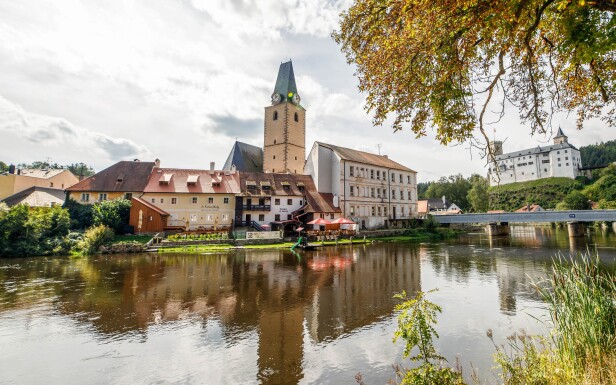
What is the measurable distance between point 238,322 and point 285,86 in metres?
50.5

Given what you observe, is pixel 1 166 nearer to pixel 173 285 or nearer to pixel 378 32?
pixel 173 285

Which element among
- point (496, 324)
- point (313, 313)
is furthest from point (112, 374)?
point (496, 324)

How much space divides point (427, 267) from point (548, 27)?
16.6 metres

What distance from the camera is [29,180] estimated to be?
50.0 m

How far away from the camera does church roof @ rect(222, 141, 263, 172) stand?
5338 centimetres

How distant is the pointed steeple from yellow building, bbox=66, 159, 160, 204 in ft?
82.4

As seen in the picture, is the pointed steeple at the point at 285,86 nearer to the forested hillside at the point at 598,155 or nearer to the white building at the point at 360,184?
the white building at the point at 360,184

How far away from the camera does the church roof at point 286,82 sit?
53656mm

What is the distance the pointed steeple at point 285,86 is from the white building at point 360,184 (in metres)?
13.0

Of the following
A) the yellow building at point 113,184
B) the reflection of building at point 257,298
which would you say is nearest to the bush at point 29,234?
the yellow building at point 113,184

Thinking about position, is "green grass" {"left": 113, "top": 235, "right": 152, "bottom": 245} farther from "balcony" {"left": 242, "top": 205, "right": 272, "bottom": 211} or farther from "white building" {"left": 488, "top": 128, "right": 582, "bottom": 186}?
"white building" {"left": 488, "top": 128, "right": 582, "bottom": 186}

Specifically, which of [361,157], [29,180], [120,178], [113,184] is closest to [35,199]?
[113,184]

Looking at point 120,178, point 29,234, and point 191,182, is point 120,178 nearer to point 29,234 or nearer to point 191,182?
point 191,182

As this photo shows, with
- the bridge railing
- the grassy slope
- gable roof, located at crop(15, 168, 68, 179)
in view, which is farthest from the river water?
the grassy slope
